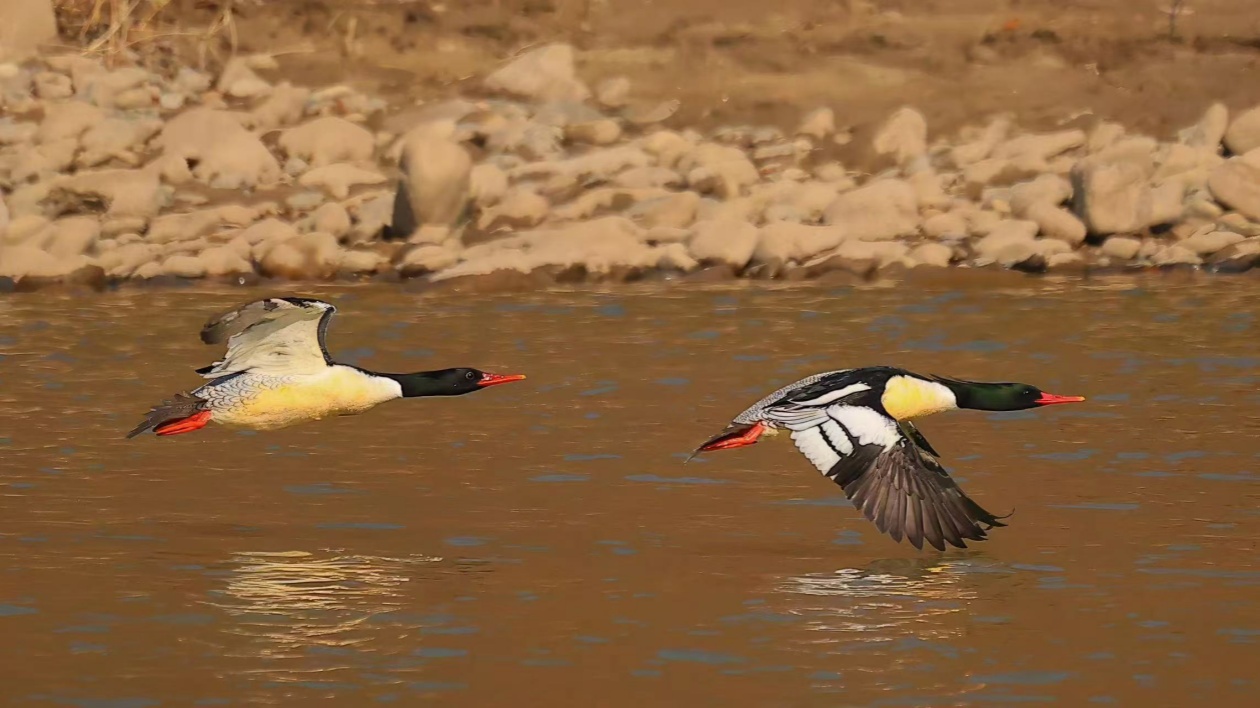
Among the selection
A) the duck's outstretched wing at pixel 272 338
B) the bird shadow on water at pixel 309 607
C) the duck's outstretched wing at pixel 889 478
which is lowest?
the bird shadow on water at pixel 309 607

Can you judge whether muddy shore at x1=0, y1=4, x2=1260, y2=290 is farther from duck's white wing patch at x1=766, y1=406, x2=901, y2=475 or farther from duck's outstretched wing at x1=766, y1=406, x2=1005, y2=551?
duck's outstretched wing at x1=766, y1=406, x2=1005, y2=551

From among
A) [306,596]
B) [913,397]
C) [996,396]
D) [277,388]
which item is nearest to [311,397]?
[277,388]

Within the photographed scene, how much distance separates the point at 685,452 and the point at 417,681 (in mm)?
4863

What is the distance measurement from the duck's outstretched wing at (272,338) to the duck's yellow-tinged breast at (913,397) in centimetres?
274

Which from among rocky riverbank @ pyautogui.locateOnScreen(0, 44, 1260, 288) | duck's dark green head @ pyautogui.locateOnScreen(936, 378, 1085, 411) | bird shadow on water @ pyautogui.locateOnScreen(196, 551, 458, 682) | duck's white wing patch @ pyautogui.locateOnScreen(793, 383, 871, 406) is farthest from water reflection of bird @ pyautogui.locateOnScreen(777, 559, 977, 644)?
rocky riverbank @ pyautogui.locateOnScreen(0, 44, 1260, 288)

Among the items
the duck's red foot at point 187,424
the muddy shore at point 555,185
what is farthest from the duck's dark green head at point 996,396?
the muddy shore at point 555,185

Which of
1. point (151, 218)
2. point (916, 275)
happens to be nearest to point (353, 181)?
point (151, 218)

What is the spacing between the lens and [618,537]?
10461mm

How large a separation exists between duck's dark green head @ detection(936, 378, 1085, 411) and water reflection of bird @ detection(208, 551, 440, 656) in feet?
9.40

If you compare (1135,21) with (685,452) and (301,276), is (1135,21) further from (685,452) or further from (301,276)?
(685,452)

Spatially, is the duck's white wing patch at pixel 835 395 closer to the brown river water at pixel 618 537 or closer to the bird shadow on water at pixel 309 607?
the brown river water at pixel 618 537

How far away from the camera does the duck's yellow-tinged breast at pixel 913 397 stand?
422 inches

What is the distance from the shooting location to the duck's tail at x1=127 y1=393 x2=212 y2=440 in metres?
11.2

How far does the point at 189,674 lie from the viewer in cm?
812
